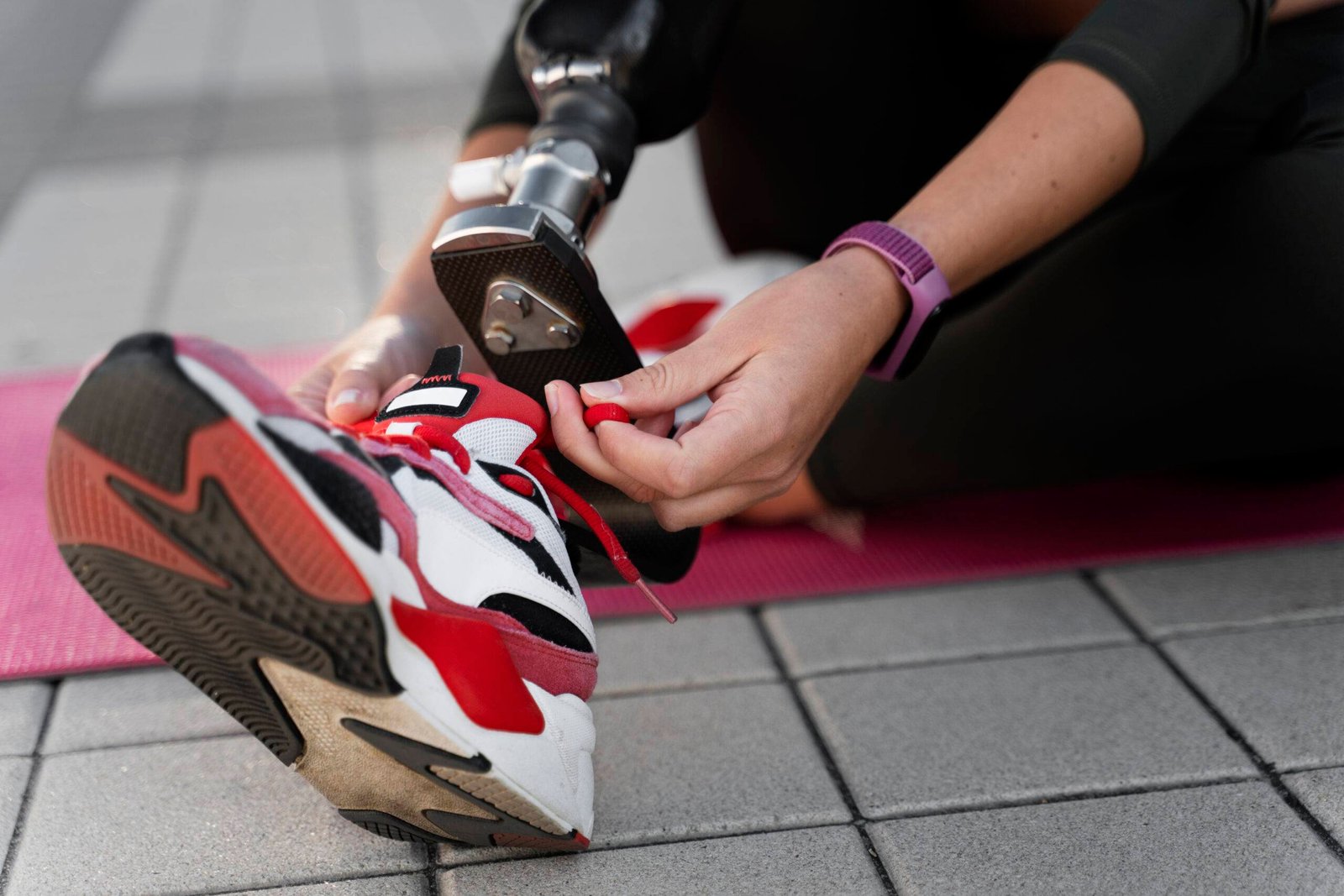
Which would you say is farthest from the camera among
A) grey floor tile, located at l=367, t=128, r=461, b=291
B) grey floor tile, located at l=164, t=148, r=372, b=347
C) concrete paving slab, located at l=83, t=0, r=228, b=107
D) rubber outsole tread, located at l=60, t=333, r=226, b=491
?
concrete paving slab, located at l=83, t=0, r=228, b=107

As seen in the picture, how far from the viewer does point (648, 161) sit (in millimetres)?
2334

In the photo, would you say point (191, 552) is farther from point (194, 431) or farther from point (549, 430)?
point (549, 430)

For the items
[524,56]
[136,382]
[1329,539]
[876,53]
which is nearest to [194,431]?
[136,382]

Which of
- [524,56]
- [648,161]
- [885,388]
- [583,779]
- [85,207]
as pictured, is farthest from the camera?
[648,161]

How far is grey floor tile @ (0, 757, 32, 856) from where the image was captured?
0.78 metres

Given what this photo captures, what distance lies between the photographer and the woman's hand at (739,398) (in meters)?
0.71

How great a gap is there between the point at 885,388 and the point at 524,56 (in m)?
0.41

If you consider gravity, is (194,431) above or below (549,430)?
above

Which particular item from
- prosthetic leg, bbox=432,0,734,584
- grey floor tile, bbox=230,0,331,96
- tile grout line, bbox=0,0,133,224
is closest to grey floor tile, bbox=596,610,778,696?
prosthetic leg, bbox=432,0,734,584
